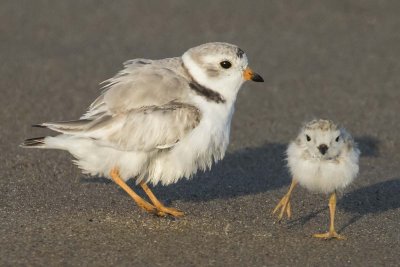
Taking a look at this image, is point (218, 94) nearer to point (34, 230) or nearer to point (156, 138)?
point (156, 138)

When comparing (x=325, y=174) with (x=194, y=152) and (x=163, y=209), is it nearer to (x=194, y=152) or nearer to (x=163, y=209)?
(x=194, y=152)

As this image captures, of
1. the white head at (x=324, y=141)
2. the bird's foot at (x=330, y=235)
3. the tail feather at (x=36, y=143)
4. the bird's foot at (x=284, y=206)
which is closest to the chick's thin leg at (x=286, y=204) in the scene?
the bird's foot at (x=284, y=206)

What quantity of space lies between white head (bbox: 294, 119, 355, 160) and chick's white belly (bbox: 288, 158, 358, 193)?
0.06 m

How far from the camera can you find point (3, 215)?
5262 millimetres

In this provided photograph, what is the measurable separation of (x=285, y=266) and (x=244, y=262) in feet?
0.79

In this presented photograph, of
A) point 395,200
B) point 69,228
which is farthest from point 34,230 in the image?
point 395,200

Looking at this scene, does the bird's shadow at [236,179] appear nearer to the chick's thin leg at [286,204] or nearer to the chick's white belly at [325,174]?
the chick's thin leg at [286,204]

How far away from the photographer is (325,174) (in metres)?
5.26

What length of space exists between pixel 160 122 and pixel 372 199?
76.9 inches

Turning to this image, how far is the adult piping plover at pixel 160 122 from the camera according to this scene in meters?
5.17

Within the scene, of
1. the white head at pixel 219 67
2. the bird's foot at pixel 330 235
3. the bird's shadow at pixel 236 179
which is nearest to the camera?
the bird's foot at pixel 330 235

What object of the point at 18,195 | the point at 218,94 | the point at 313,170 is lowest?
the point at 18,195

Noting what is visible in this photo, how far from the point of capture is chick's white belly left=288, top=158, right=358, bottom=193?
5258 mm

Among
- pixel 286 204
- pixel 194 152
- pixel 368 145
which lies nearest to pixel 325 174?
pixel 286 204
